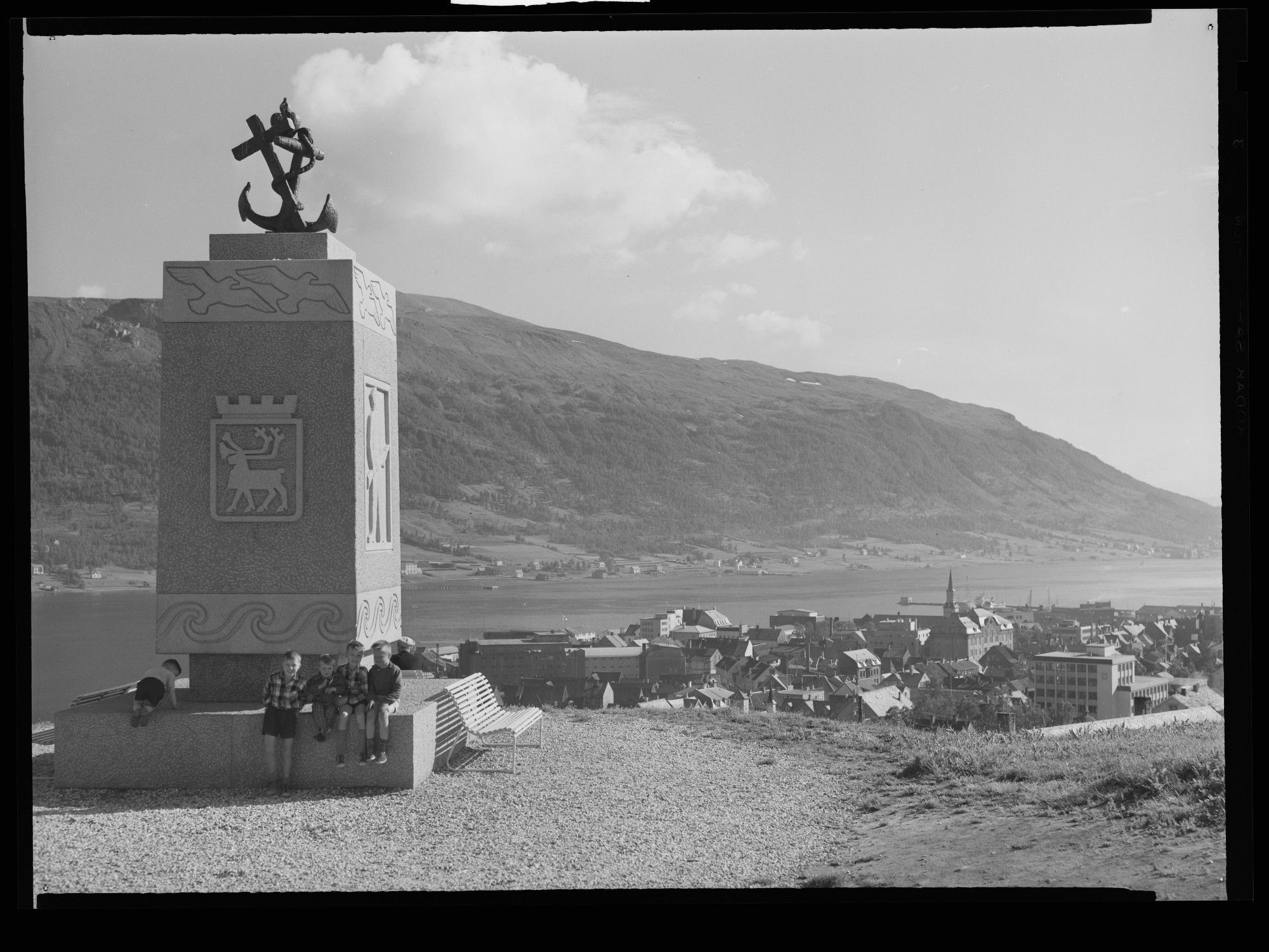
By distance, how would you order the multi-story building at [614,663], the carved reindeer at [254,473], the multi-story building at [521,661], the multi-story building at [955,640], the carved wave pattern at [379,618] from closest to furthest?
the carved reindeer at [254,473], the carved wave pattern at [379,618], the multi-story building at [521,661], the multi-story building at [614,663], the multi-story building at [955,640]

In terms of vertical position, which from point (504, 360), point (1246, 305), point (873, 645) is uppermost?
point (504, 360)

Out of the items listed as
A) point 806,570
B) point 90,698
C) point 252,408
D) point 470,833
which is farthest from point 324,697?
point 806,570

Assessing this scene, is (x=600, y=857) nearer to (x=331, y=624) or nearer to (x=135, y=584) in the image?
(x=331, y=624)

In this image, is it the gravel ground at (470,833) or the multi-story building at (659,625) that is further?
the multi-story building at (659,625)

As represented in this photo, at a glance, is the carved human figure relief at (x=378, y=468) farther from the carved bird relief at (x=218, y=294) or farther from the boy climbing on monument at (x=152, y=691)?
the boy climbing on monument at (x=152, y=691)

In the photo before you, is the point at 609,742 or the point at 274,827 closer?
the point at 274,827

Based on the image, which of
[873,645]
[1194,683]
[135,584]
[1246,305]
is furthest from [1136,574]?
[1246,305]

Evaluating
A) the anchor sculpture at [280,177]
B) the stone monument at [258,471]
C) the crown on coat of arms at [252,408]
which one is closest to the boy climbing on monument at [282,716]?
the stone monument at [258,471]
